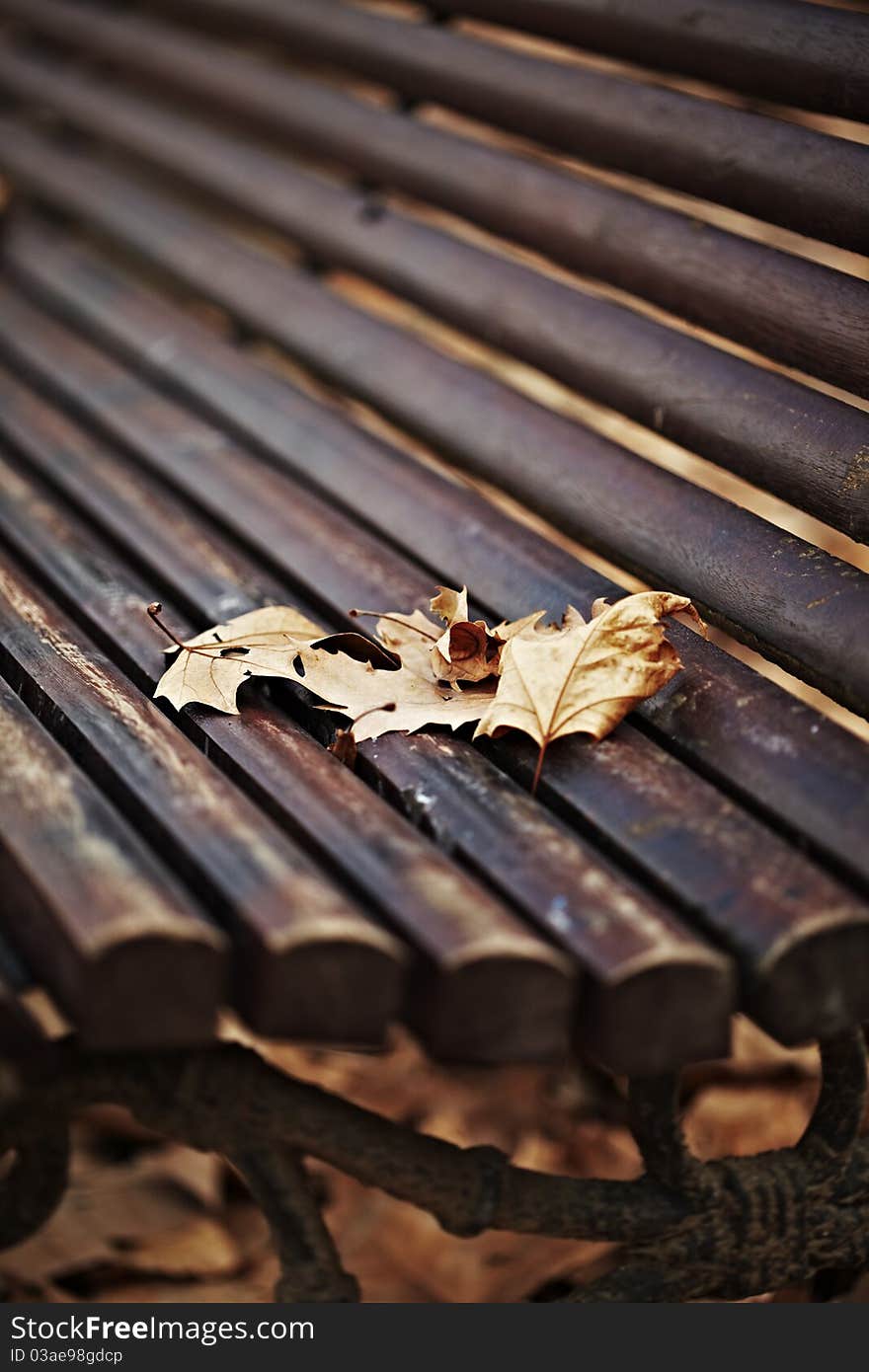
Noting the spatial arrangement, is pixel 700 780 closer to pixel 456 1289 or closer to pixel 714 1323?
pixel 714 1323

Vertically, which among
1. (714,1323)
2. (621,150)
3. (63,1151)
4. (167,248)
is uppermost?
(621,150)

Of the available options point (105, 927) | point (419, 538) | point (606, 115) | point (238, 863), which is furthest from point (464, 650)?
point (606, 115)

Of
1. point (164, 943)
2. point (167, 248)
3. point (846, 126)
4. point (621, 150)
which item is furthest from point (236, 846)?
point (846, 126)

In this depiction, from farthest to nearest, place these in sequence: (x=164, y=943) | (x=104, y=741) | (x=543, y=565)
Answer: (x=543, y=565) → (x=104, y=741) → (x=164, y=943)

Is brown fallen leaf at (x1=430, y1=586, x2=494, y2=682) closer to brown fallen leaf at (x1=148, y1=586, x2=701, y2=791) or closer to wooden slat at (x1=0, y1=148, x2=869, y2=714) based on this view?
brown fallen leaf at (x1=148, y1=586, x2=701, y2=791)

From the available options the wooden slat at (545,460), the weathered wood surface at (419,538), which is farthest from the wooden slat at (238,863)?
the wooden slat at (545,460)

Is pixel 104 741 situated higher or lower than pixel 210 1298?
higher
